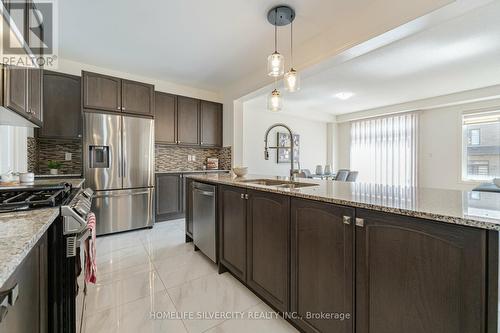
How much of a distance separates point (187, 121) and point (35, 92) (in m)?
2.54

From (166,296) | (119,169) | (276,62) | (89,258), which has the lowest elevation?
(166,296)

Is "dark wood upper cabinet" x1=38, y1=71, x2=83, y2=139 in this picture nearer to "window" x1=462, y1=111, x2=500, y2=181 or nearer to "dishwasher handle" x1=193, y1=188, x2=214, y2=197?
"dishwasher handle" x1=193, y1=188, x2=214, y2=197

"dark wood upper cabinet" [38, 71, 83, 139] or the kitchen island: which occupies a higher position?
"dark wood upper cabinet" [38, 71, 83, 139]

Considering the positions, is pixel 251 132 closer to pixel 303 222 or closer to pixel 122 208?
pixel 122 208

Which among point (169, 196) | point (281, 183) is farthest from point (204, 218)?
point (169, 196)

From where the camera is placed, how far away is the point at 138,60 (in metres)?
3.33

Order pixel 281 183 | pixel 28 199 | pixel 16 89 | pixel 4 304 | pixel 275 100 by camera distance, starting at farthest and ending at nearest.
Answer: pixel 275 100, pixel 281 183, pixel 16 89, pixel 28 199, pixel 4 304

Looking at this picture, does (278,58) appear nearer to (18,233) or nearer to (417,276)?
(417,276)

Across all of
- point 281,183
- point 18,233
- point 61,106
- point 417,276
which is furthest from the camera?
point 61,106

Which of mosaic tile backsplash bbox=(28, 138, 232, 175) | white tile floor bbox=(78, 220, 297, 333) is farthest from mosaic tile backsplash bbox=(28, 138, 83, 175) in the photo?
white tile floor bbox=(78, 220, 297, 333)

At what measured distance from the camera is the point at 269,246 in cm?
A: 159

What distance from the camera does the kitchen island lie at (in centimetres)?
77

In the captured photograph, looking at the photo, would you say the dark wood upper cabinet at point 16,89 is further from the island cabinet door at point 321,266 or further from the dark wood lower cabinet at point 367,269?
the island cabinet door at point 321,266

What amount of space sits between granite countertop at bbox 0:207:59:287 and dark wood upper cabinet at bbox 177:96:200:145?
3.34 metres
